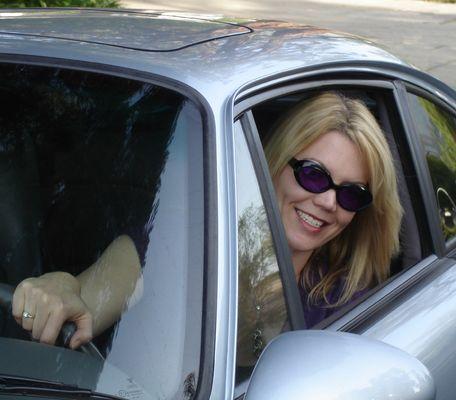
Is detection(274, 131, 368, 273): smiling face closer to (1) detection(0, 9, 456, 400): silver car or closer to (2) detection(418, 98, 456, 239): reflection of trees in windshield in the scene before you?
(1) detection(0, 9, 456, 400): silver car

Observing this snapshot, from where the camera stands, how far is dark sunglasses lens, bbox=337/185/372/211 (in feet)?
8.66

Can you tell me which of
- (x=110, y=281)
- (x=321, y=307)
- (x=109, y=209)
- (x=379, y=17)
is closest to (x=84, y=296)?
(x=110, y=281)

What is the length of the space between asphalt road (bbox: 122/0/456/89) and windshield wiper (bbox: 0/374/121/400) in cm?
1106

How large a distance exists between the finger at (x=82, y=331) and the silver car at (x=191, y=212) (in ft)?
0.09

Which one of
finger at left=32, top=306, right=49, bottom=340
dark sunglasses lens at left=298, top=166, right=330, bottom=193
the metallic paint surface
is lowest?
the metallic paint surface

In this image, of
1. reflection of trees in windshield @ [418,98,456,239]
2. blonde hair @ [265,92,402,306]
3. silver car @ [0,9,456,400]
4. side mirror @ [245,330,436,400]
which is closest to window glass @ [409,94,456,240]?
reflection of trees in windshield @ [418,98,456,239]

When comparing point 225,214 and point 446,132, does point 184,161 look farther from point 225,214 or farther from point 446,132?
point 446,132

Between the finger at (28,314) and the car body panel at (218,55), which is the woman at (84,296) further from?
the car body panel at (218,55)

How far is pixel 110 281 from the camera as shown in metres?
2.08

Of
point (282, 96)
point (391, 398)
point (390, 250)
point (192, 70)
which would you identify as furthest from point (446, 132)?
point (391, 398)

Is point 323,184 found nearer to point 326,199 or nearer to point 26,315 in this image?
point 326,199

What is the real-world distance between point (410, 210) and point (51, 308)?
4.01 feet

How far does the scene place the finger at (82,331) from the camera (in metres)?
2.00

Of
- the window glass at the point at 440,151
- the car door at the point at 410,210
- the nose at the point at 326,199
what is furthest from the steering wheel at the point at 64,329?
the window glass at the point at 440,151
